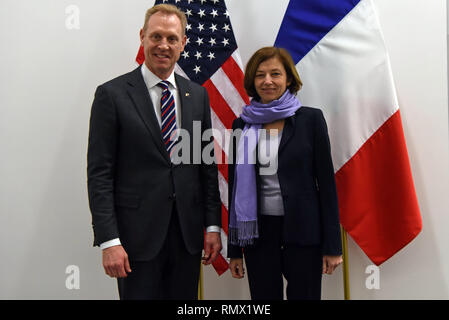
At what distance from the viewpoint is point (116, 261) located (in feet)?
3.92

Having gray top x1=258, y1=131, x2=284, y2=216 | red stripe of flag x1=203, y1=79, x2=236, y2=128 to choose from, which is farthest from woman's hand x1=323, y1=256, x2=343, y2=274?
red stripe of flag x1=203, y1=79, x2=236, y2=128

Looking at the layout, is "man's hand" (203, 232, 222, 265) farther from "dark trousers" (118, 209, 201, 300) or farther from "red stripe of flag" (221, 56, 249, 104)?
"red stripe of flag" (221, 56, 249, 104)

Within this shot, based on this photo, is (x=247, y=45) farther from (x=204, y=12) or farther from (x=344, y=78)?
(x=344, y=78)

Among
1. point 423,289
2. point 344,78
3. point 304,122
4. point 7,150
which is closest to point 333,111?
point 344,78

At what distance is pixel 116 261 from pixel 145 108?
0.54m

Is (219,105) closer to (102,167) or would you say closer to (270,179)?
(270,179)

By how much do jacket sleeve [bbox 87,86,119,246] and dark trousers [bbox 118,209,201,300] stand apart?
0.17m

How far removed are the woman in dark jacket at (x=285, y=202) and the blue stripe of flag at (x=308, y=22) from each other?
475mm

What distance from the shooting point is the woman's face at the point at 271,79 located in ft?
4.82

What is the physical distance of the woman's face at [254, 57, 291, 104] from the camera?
147 centimetres

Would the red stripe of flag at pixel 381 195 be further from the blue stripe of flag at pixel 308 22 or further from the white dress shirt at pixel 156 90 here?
the white dress shirt at pixel 156 90

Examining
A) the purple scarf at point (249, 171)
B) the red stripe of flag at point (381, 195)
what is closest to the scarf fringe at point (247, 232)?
the purple scarf at point (249, 171)

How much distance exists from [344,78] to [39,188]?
5.83ft

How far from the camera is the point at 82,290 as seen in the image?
2.09 m
